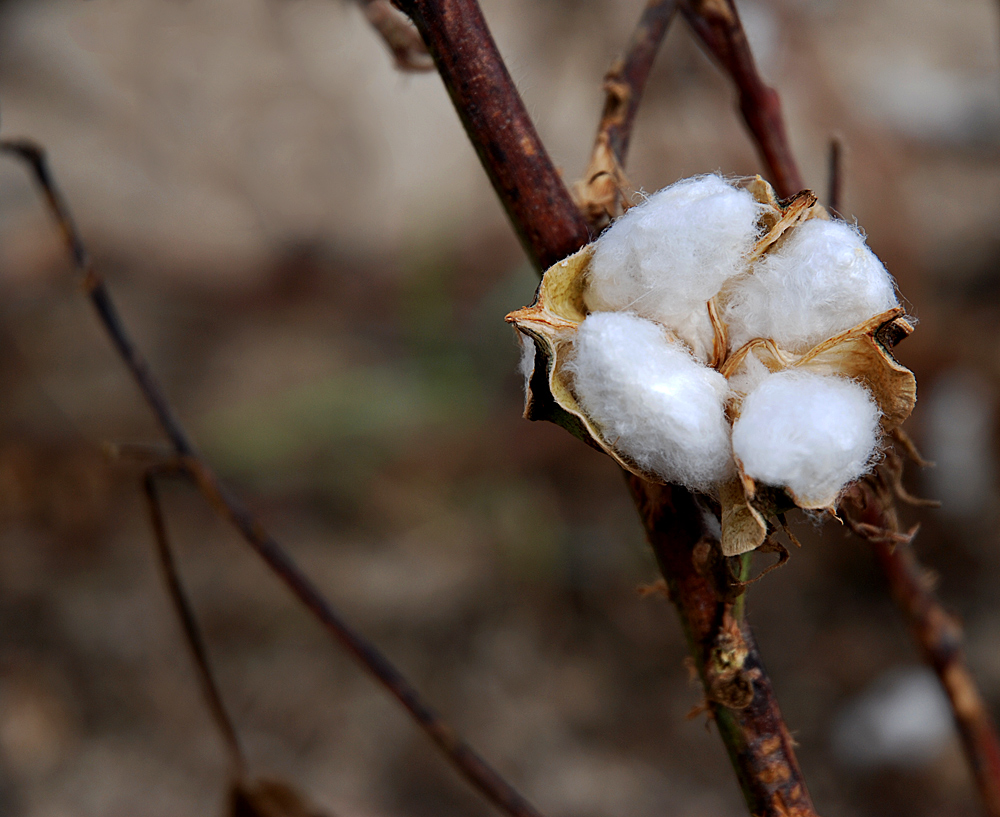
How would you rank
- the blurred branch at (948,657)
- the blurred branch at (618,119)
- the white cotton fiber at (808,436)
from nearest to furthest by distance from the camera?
the white cotton fiber at (808,436)
the blurred branch at (618,119)
the blurred branch at (948,657)

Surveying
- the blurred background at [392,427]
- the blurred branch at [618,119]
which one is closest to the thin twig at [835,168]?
the blurred branch at [618,119]

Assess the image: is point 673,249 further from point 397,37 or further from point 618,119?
point 397,37

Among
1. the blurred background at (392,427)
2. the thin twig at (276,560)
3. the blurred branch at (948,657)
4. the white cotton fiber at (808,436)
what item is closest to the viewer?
the white cotton fiber at (808,436)

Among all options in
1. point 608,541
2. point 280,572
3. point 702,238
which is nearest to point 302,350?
point 608,541

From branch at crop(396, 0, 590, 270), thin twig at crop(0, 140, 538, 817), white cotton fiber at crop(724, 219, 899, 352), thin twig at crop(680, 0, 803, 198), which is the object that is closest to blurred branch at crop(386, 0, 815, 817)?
branch at crop(396, 0, 590, 270)

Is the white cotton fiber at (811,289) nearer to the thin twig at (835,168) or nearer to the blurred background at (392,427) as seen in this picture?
the thin twig at (835,168)

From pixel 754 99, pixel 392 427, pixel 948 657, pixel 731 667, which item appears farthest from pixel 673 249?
pixel 392 427

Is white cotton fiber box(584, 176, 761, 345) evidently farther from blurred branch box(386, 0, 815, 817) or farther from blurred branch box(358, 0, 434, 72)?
blurred branch box(358, 0, 434, 72)

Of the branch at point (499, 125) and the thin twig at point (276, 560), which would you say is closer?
the branch at point (499, 125)
